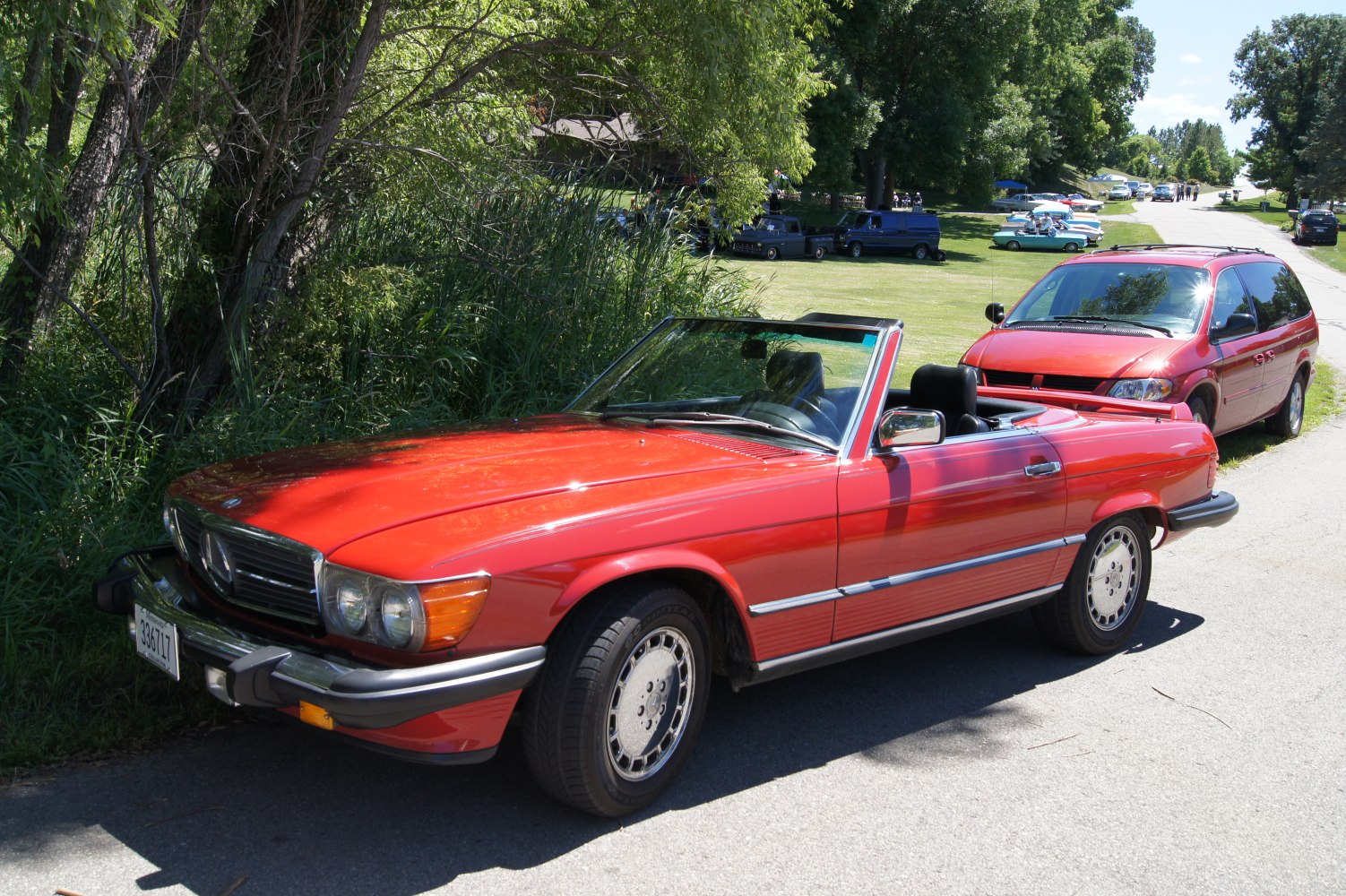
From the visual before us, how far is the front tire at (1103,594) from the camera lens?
16.9 ft

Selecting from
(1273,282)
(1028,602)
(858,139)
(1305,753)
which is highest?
(858,139)

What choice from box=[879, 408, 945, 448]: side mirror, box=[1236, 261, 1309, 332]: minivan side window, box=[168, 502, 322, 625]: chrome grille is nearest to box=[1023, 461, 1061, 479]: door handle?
box=[879, 408, 945, 448]: side mirror

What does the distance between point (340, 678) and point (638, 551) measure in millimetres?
942

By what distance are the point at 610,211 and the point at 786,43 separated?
2.02 metres

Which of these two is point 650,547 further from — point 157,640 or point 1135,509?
point 1135,509

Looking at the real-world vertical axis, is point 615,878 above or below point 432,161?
below

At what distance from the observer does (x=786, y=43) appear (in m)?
9.23

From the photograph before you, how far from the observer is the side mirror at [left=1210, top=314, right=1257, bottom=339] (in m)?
9.04

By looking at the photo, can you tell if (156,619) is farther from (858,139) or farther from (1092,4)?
(1092,4)

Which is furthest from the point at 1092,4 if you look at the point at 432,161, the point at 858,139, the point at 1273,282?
the point at 432,161

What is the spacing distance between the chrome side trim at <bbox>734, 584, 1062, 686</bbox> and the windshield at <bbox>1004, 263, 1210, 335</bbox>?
16.0 ft

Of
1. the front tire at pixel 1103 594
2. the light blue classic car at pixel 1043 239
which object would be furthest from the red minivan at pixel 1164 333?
the light blue classic car at pixel 1043 239

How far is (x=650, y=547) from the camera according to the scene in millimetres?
3553

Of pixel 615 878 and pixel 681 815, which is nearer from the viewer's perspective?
pixel 615 878
